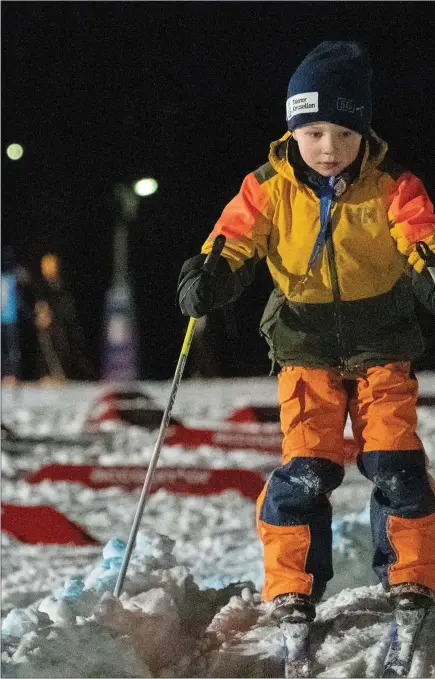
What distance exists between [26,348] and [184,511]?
1003 centimetres

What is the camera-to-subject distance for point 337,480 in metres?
2.61

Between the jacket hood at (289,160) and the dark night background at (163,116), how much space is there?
288 mm

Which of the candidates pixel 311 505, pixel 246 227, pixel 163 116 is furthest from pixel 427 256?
pixel 163 116

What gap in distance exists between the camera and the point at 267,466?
20.1ft

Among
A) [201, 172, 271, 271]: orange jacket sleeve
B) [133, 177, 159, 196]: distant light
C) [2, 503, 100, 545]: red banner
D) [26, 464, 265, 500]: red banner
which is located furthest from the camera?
[133, 177, 159, 196]: distant light

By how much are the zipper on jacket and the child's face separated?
0.16 m

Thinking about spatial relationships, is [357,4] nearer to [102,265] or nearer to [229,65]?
[229,65]

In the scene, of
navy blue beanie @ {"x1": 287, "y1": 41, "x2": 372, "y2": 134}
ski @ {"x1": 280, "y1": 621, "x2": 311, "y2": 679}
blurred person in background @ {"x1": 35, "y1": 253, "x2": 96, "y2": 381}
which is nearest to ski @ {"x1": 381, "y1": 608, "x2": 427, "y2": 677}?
ski @ {"x1": 280, "y1": 621, "x2": 311, "y2": 679}

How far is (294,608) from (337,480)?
37cm

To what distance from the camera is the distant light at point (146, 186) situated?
45.4ft

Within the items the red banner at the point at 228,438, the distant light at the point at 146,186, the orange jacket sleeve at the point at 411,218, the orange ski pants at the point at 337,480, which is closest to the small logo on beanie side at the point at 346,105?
the orange jacket sleeve at the point at 411,218

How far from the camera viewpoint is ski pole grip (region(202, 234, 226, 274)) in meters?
2.53

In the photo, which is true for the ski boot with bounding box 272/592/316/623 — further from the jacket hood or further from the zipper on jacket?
the jacket hood

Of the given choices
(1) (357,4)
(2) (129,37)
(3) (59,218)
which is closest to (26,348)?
(3) (59,218)
